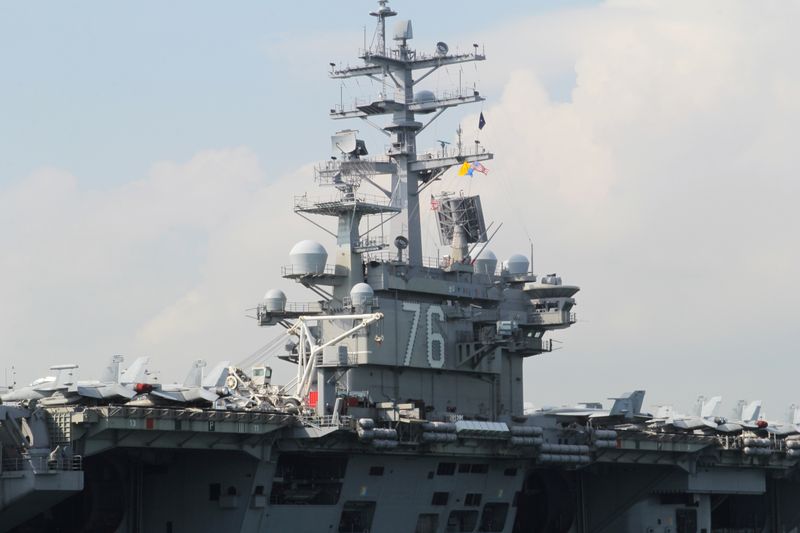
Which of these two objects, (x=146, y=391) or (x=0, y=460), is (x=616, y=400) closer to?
(x=146, y=391)

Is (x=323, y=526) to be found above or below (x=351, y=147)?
below

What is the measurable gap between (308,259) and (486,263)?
8.13 meters

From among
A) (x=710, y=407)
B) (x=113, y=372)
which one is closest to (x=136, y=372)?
(x=113, y=372)

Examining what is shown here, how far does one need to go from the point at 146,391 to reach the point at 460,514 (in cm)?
1117

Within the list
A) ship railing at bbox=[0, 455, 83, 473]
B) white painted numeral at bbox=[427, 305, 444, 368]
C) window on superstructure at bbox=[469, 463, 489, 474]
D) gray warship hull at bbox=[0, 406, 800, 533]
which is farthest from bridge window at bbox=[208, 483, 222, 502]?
white painted numeral at bbox=[427, 305, 444, 368]

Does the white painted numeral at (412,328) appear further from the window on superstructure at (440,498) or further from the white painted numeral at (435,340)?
the window on superstructure at (440,498)

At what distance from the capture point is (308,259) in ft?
135

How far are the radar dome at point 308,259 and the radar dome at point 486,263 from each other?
7198mm

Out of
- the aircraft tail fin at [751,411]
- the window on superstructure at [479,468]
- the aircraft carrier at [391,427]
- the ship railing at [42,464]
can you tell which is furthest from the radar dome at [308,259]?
the aircraft tail fin at [751,411]

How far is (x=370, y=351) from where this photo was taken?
40.8 m

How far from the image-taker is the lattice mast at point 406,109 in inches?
1779

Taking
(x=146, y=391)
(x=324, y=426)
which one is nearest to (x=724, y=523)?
(x=324, y=426)

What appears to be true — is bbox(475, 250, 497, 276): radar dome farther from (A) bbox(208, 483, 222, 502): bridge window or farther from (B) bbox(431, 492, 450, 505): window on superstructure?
(A) bbox(208, 483, 222, 502): bridge window

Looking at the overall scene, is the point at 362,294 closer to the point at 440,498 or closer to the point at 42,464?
the point at 440,498
